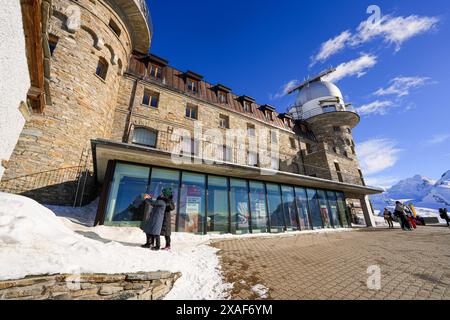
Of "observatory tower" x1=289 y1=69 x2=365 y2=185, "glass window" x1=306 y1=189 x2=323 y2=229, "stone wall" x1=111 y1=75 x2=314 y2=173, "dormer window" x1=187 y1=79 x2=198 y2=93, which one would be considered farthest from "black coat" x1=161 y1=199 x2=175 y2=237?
"observatory tower" x1=289 y1=69 x2=365 y2=185

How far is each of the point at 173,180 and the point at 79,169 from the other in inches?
203

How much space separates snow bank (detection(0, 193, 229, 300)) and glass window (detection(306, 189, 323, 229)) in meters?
10.6

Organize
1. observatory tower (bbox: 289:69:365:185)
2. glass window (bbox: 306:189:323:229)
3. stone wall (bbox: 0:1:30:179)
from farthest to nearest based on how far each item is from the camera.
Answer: observatory tower (bbox: 289:69:365:185), glass window (bbox: 306:189:323:229), stone wall (bbox: 0:1:30:179)

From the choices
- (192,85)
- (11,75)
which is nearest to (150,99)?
(192,85)

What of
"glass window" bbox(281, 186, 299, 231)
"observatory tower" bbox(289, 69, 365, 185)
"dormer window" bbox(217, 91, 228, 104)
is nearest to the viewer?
"glass window" bbox(281, 186, 299, 231)

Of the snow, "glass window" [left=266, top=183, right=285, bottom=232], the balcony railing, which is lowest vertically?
the snow

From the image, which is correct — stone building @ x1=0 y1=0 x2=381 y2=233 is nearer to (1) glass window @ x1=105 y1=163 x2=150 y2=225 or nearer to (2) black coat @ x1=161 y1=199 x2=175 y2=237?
(1) glass window @ x1=105 y1=163 x2=150 y2=225

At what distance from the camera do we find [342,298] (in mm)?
2867

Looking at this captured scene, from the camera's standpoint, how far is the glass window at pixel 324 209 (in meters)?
13.4

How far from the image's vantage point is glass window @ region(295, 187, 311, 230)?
12.0 meters

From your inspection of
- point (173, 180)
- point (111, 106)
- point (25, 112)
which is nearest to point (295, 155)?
point (173, 180)

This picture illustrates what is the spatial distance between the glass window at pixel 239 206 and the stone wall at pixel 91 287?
241 inches

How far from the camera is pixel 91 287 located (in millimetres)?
2602
